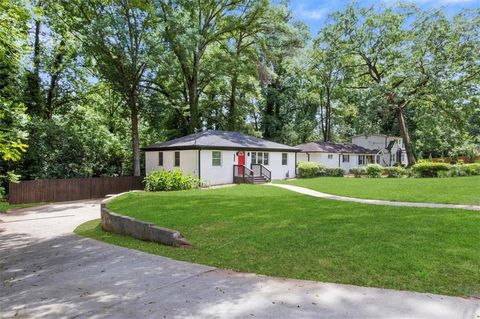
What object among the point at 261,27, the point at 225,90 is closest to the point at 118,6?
the point at 261,27

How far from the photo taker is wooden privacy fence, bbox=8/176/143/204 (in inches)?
693

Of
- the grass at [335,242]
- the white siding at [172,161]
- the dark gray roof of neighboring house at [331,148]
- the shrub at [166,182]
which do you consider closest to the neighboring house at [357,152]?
the dark gray roof of neighboring house at [331,148]

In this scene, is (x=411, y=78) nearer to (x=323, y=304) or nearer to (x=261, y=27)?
(x=261, y=27)

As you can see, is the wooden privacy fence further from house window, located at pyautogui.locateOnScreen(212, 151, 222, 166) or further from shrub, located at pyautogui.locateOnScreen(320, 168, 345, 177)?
shrub, located at pyautogui.locateOnScreen(320, 168, 345, 177)

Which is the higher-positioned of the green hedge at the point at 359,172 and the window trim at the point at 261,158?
the window trim at the point at 261,158

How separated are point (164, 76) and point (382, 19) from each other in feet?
64.0

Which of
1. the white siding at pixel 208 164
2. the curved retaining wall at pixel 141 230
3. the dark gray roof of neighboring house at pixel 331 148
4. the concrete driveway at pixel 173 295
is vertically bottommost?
the concrete driveway at pixel 173 295

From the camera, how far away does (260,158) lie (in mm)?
24797

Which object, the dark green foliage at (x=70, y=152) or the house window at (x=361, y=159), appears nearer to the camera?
the dark green foliage at (x=70, y=152)

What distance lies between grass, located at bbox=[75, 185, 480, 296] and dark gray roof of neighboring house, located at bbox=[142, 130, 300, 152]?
10.9m

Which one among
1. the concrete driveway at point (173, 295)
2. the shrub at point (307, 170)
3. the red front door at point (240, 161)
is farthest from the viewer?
the shrub at point (307, 170)

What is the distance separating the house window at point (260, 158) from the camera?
24406mm

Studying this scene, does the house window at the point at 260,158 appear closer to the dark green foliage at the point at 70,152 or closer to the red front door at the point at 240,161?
the red front door at the point at 240,161

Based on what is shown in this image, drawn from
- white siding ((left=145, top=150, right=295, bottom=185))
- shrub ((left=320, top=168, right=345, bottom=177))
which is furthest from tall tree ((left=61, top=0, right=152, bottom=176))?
shrub ((left=320, top=168, right=345, bottom=177))
